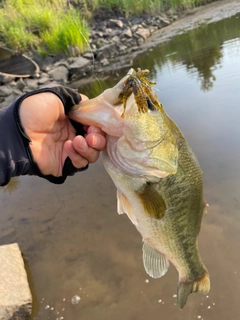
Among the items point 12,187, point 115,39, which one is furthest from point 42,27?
point 12,187

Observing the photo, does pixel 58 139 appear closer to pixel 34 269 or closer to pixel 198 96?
pixel 34 269

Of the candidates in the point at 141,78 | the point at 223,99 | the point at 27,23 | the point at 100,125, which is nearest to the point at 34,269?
the point at 100,125

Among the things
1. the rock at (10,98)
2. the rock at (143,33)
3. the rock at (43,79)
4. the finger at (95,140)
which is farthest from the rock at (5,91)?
the finger at (95,140)

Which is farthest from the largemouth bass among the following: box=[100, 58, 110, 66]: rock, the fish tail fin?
box=[100, 58, 110, 66]: rock

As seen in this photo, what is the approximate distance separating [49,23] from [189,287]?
51.1ft

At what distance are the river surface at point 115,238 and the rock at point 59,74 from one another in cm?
637

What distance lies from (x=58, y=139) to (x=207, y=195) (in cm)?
248

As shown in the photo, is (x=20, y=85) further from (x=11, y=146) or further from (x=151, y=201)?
(x=151, y=201)

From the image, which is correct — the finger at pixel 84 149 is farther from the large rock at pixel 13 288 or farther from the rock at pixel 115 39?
the rock at pixel 115 39

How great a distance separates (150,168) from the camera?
1.87 meters

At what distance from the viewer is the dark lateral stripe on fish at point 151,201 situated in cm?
193

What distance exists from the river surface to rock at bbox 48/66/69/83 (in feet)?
20.9

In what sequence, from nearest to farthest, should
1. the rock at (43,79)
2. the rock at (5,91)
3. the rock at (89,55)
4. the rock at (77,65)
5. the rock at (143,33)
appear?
the rock at (5,91) < the rock at (43,79) < the rock at (77,65) < the rock at (89,55) < the rock at (143,33)

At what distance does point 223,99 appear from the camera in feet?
21.1
